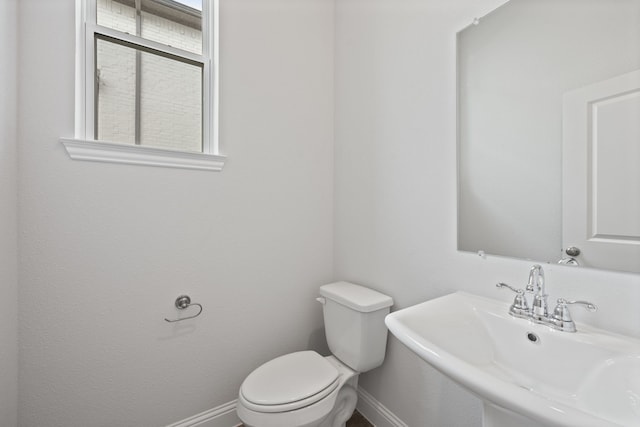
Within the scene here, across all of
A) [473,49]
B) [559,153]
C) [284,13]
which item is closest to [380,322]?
[559,153]

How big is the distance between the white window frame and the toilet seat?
3.35ft

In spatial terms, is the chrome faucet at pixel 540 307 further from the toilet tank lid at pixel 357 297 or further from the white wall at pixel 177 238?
the white wall at pixel 177 238

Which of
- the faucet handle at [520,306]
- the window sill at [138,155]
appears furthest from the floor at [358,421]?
the window sill at [138,155]

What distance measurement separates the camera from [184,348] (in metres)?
1.28

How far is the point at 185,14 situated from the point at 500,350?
6.59 ft

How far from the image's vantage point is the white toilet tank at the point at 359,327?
4.06ft

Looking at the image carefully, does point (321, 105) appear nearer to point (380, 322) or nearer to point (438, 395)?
point (380, 322)

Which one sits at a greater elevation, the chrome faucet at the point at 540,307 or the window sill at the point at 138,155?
the window sill at the point at 138,155

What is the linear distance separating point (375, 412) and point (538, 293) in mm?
1112

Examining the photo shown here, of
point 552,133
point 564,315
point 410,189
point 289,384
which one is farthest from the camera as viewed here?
point 410,189

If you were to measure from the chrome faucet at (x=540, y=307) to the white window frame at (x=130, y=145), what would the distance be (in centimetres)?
135

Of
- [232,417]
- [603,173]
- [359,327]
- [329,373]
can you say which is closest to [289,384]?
[329,373]

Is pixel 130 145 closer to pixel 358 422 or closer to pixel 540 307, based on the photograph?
pixel 540 307

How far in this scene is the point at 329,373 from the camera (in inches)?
46.6
